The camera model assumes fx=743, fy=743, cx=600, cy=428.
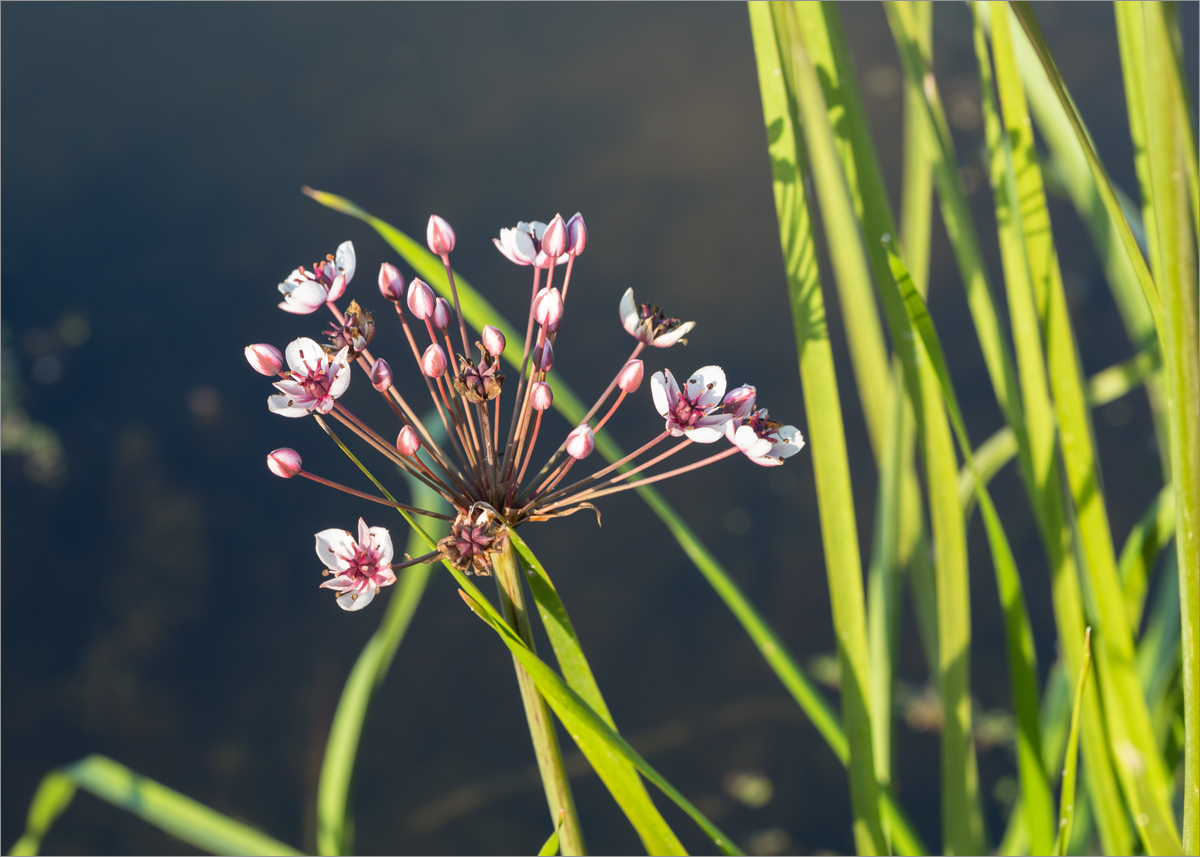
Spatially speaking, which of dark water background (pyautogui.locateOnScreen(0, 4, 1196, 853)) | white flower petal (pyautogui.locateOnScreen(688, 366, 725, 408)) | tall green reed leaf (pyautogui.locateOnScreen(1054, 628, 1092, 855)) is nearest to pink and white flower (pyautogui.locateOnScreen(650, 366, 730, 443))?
white flower petal (pyautogui.locateOnScreen(688, 366, 725, 408))

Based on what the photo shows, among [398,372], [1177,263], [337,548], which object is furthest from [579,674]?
[398,372]

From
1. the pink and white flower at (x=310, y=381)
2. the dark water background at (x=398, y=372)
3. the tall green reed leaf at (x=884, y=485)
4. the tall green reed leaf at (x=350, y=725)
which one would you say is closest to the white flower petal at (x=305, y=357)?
the pink and white flower at (x=310, y=381)

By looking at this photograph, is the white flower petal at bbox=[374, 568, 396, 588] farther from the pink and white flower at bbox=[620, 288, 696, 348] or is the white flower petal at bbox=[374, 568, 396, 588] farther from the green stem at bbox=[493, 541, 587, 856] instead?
the pink and white flower at bbox=[620, 288, 696, 348]

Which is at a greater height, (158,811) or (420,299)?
(420,299)

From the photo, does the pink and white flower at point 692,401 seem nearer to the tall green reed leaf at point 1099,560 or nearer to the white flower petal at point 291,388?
the white flower petal at point 291,388

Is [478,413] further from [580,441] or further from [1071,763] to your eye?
[1071,763]
